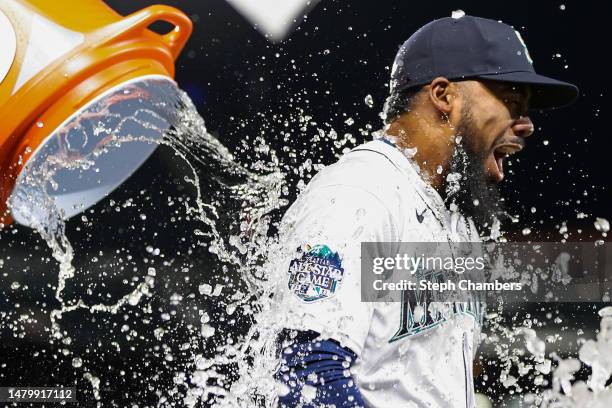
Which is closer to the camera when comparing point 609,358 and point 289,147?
point 609,358

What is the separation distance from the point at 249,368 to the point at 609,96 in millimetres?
2415

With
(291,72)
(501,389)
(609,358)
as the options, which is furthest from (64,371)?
(609,358)

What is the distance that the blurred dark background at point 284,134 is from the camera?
2641mm

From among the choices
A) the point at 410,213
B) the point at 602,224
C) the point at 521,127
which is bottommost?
the point at 410,213

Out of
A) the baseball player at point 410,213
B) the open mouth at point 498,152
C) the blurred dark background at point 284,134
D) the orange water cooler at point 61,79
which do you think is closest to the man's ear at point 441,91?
the baseball player at point 410,213

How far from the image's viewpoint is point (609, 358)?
1.27m

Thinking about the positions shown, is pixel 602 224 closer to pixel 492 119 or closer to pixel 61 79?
pixel 492 119

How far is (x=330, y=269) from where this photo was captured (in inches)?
38.9

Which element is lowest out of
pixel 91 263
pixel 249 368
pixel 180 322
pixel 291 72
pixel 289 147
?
pixel 249 368

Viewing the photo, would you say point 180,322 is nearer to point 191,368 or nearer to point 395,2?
point 191,368

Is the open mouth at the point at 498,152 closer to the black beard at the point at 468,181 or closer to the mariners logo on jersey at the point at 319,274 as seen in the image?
the black beard at the point at 468,181

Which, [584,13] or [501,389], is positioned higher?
[584,13]

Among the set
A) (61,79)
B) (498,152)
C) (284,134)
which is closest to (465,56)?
(498,152)

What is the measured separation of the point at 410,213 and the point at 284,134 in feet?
4.94
